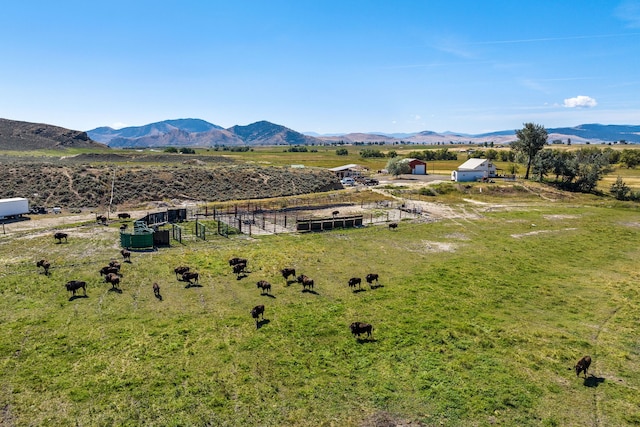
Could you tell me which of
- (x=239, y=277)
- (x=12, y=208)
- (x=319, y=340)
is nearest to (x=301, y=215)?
(x=239, y=277)

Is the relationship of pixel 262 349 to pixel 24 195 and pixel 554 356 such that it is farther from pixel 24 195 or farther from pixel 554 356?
pixel 24 195

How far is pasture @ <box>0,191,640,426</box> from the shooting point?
1463cm

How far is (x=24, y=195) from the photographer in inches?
2279

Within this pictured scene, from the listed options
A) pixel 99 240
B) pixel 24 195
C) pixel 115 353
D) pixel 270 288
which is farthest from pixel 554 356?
pixel 24 195

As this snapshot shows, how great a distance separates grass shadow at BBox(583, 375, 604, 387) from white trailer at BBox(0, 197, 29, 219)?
56.2 meters

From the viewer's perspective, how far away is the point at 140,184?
67.4 m

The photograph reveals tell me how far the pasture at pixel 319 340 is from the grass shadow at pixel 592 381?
0.08 metres

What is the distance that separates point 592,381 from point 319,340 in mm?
11904

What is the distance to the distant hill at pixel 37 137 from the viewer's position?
13854 cm

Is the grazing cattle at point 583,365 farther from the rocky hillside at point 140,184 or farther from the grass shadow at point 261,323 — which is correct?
the rocky hillside at point 140,184

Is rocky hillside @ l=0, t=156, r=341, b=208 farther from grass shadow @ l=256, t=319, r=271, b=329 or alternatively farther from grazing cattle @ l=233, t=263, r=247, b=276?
grass shadow @ l=256, t=319, r=271, b=329

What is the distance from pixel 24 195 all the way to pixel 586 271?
231ft

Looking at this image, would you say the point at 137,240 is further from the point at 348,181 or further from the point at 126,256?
the point at 348,181

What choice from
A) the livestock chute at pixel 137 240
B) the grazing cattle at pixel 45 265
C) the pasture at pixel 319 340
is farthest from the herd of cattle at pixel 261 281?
the grazing cattle at pixel 45 265
